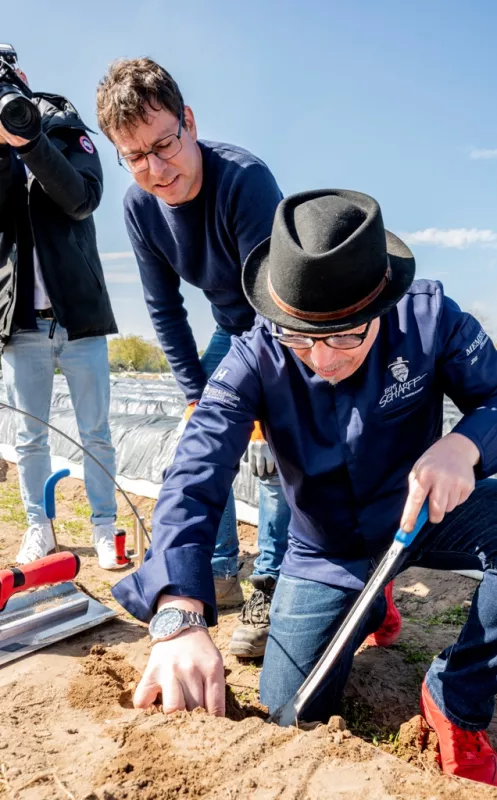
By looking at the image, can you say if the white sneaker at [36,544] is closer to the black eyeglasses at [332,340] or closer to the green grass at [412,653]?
the green grass at [412,653]

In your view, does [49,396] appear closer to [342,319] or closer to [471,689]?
[342,319]

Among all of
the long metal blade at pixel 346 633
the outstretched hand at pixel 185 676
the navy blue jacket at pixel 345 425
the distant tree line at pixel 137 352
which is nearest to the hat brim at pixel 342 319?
the navy blue jacket at pixel 345 425

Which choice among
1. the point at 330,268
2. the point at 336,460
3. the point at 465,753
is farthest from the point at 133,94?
the point at 465,753

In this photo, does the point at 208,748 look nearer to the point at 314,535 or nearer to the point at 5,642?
the point at 314,535

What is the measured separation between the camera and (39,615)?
2.68 meters

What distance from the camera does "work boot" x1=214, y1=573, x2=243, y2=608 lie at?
9.65 feet

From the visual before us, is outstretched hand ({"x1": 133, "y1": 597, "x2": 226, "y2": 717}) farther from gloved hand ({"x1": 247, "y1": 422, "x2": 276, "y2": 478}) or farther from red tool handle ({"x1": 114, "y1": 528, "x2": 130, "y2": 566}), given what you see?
red tool handle ({"x1": 114, "y1": 528, "x2": 130, "y2": 566})

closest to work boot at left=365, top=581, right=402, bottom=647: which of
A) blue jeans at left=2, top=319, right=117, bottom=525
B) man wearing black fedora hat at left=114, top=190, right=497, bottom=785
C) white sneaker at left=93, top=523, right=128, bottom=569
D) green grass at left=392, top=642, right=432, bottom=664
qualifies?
green grass at left=392, top=642, right=432, bottom=664

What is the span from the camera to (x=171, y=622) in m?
1.53

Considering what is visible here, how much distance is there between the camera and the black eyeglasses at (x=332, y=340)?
167cm

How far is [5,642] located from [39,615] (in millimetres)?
182

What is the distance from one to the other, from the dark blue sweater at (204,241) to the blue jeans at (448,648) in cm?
113

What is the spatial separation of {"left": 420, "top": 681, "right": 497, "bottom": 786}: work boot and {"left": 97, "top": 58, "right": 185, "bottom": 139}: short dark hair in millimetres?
2089

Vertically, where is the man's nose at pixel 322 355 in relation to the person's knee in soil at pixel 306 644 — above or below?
above
